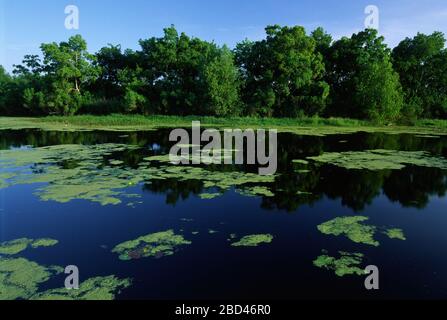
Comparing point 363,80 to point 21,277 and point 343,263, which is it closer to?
point 343,263

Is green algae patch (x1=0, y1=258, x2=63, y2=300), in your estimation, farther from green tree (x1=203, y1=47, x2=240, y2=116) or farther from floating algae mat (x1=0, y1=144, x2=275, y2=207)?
green tree (x1=203, y1=47, x2=240, y2=116)

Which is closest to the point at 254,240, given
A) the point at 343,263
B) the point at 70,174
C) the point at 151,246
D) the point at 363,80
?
the point at 343,263

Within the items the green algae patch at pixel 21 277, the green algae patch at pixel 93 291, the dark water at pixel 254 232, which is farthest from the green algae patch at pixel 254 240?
the green algae patch at pixel 21 277

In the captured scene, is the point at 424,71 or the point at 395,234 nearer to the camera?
the point at 395,234

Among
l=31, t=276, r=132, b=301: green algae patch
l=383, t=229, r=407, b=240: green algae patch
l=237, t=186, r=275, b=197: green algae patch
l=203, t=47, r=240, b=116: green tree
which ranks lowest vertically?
l=31, t=276, r=132, b=301: green algae patch

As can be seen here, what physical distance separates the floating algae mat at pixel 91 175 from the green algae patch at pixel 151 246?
2.03 meters

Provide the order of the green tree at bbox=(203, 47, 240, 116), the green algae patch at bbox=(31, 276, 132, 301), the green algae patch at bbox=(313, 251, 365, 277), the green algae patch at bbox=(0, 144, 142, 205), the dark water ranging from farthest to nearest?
1. the green tree at bbox=(203, 47, 240, 116)
2. the green algae patch at bbox=(0, 144, 142, 205)
3. the green algae patch at bbox=(313, 251, 365, 277)
4. the dark water
5. the green algae patch at bbox=(31, 276, 132, 301)

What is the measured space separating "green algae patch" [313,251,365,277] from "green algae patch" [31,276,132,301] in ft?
9.30

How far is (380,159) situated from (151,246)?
1106cm

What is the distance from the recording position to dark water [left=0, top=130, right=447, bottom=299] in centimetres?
448

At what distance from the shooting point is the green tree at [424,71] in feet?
122

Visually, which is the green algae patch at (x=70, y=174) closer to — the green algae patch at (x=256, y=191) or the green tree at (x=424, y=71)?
the green algae patch at (x=256, y=191)

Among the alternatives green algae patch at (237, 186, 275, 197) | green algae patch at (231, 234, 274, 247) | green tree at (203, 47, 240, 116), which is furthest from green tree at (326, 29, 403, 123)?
green algae patch at (231, 234, 274, 247)

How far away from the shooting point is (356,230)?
638cm
